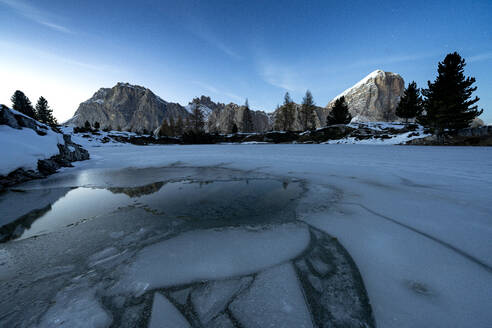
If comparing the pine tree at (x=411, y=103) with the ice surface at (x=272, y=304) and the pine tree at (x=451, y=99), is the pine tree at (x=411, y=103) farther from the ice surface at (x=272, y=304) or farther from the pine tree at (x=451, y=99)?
the ice surface at (x=272, y=304)

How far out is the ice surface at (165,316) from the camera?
3.48 feet

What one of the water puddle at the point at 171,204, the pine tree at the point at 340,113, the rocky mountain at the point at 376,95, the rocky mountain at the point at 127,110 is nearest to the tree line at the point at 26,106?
the water puddle at the point at 171,204

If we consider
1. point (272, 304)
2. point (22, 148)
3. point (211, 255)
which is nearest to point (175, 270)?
point (211, 255)

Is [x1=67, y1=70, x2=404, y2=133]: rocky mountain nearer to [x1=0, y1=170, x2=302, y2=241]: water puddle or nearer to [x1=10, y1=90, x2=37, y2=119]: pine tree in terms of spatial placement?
[x1=10, y1=90, x2=37, y2=119]: pine tree

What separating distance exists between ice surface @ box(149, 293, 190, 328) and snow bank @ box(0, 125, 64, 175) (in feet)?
21.2

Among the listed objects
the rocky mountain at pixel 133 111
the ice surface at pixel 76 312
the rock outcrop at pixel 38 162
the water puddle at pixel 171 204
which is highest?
the rocky mountain at pixel 133 111

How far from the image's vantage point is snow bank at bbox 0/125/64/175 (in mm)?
4699

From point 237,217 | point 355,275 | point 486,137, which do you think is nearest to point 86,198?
point 237,217

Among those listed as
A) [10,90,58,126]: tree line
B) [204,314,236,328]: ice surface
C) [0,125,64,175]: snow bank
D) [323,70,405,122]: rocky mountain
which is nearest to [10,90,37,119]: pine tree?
[10,90,58,126]: tree line

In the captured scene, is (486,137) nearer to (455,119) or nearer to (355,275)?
(455,119)

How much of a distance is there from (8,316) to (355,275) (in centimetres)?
247

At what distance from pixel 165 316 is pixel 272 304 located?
0.71 metres

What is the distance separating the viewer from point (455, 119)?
17.4 meters

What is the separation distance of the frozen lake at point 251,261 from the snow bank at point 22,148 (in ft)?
9.75
